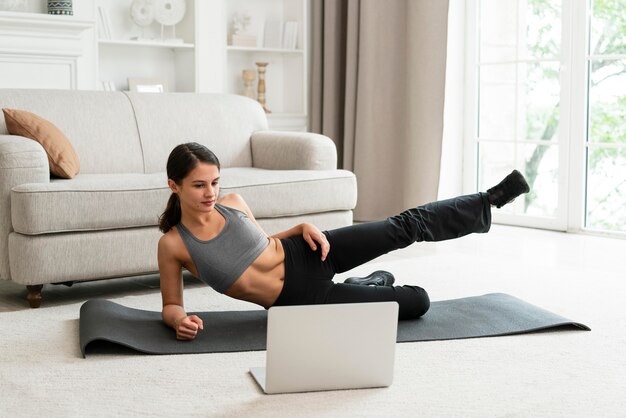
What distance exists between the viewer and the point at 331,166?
4035 mm

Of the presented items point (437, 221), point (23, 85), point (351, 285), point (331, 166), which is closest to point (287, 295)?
point (351, 285)

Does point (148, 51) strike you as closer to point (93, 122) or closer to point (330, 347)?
point (93, 122)

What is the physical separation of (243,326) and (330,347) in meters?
0.68

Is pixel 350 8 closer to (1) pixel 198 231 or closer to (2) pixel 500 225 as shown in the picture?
(2) pixel 500 225

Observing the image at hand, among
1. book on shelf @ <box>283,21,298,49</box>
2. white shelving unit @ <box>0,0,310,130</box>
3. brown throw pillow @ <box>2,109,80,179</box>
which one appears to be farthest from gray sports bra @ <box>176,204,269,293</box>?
book on shelf @ <box>283,21,298,49</box>

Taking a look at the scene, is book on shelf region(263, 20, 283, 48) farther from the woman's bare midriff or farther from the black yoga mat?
the woman's bare midriff

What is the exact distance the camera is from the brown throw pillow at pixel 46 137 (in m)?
3.40

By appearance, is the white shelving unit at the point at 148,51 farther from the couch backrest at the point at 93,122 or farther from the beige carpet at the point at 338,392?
the beige carpet at the point at 338,392

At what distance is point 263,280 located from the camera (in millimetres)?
2574

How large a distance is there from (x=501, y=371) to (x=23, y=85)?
131 inches

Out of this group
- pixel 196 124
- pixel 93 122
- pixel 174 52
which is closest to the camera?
pixel 93 122

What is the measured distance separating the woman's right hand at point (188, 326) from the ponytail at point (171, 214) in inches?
11.3

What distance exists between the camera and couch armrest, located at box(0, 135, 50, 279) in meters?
3.04

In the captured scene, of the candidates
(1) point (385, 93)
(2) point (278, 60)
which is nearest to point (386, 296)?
(1) point (385, 93)
